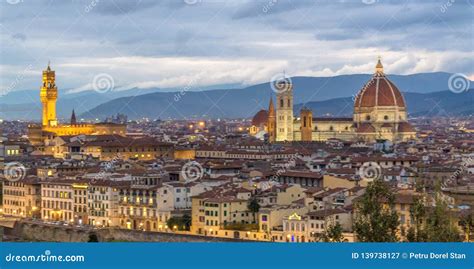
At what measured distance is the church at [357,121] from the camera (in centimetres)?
5384

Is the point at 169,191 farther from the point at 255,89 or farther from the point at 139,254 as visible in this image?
the point at 255,89

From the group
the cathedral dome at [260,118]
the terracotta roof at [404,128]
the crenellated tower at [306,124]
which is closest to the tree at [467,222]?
the terracotta roof at [404,128]

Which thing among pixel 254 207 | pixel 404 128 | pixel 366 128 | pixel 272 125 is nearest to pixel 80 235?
pixel 254 207

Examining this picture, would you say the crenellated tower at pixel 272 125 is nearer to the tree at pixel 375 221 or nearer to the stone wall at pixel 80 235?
the stone wall at pixel 80 235

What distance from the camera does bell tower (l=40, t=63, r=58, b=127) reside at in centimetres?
5484

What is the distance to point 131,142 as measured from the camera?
42.3 metres

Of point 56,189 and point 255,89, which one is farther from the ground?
point 255,89

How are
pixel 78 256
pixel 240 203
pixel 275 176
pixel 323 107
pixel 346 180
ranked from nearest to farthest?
pixel 78 256 → pixel 240 203 → pixel 346 180 → pixel 275 176 → pixel 323 107

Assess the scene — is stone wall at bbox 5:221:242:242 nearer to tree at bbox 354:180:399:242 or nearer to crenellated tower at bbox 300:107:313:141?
tree at bbox 354:180:399:242

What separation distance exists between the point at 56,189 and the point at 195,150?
17.0 metres

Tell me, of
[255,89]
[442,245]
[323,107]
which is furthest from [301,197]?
[323,107]

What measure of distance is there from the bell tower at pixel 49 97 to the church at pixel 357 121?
35.8 feet

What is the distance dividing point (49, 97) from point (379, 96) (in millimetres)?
16898

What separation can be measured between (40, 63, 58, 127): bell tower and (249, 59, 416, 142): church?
35.8 ft
